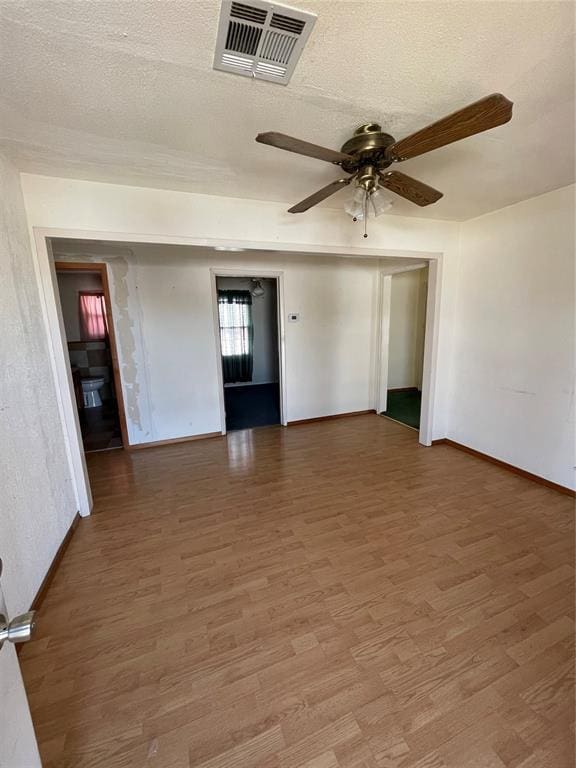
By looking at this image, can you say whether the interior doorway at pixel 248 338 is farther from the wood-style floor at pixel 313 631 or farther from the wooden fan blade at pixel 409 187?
the wooden fan blade at pixel 409 187

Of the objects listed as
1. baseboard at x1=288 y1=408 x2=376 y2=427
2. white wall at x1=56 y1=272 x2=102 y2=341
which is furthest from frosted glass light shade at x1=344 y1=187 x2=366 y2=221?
white wall at x1=56 y1=272 x2=102 y2=341

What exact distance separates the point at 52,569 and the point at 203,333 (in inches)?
102

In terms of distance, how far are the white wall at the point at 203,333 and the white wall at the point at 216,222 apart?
102 cm

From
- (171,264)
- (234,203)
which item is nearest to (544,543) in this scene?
(234,203)

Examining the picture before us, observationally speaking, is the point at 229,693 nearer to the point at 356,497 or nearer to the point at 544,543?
the point at 356,497

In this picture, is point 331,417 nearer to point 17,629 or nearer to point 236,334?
point 236,334

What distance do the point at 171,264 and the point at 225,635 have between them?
11.2 feet

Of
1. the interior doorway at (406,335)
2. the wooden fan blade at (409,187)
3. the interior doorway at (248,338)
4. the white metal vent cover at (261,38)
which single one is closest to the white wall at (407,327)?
the interior doorway at (406,335)

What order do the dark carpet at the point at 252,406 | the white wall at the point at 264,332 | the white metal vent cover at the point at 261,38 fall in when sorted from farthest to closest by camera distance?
1. the white wall at the point at 264,332
2. the dark carpet at the point at 252,406
3. the white metal vent cover at the point at 261,38

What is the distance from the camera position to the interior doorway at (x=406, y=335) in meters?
5.56

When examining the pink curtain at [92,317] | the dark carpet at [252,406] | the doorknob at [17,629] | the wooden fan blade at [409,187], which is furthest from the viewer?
the pink curtain at [92,317]

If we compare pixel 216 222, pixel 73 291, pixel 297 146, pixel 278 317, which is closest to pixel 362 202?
pixel 297 146

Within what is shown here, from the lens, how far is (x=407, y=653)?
1.39m

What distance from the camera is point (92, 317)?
5402mm
